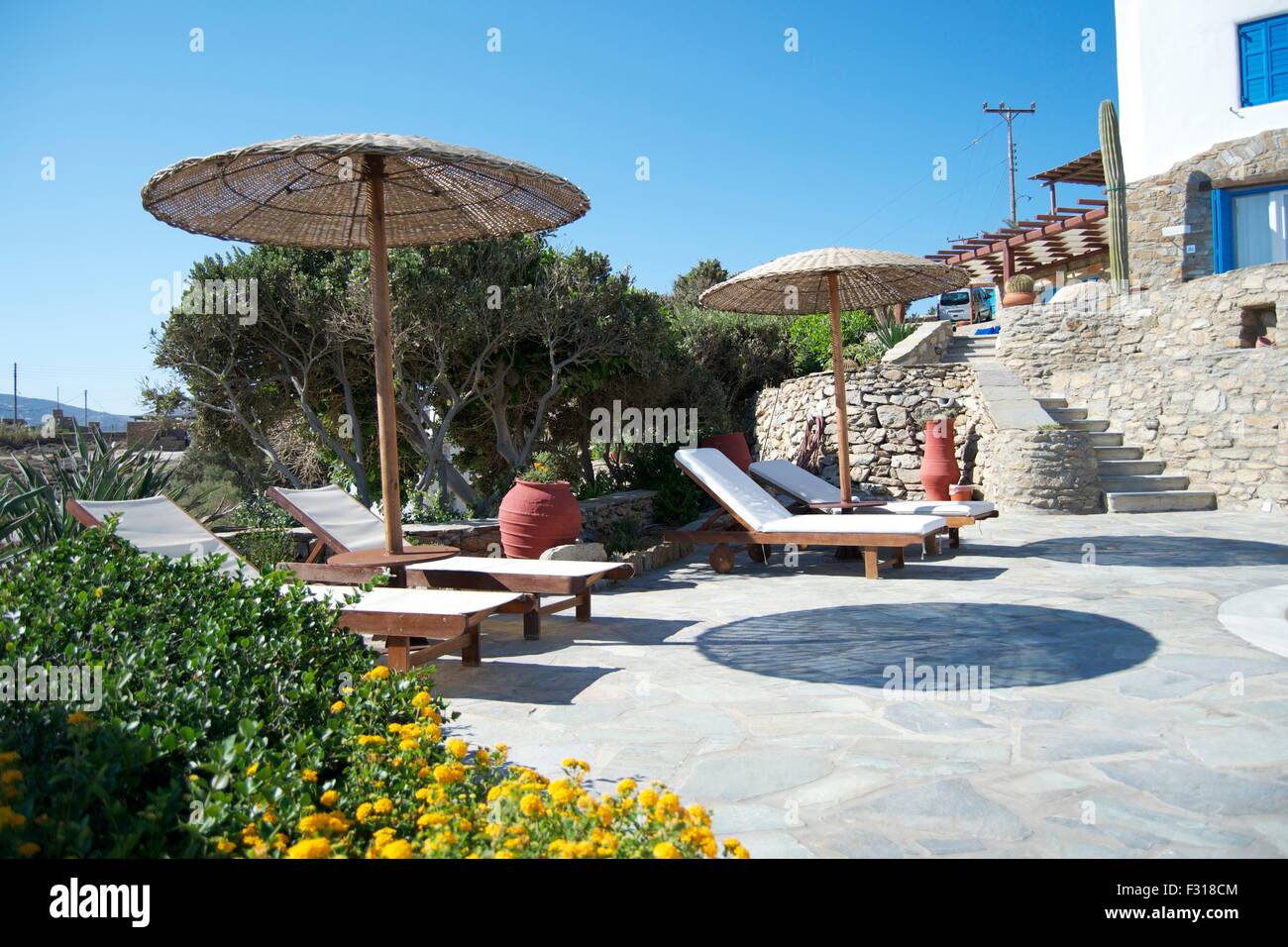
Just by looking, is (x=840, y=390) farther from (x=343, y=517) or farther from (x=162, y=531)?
(x=162, y=531)

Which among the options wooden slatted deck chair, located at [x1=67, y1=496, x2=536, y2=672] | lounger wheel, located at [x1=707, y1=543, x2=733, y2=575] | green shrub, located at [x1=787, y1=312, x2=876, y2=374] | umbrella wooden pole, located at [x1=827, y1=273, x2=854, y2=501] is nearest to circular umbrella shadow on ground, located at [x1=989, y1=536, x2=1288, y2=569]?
umbrella wooden pole, located at [x1=827, y1=273, x2=854, y2=501]

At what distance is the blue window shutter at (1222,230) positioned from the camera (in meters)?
16.0

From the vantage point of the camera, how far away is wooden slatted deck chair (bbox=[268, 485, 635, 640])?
212 inches

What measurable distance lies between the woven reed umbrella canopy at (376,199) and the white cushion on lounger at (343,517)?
2.90 feet

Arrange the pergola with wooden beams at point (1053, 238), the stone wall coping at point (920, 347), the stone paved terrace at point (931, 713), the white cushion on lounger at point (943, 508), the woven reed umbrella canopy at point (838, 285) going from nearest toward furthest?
1. the stone paved terrace at point (931, 713)
2. the woven reed umbrella canopy at point (838, 285)
3. the white cushion on lounger at point (943, 508)
4. the stone wall coping at point (920, 347)
5. the pergola with wooden beams at point (1053, 238)

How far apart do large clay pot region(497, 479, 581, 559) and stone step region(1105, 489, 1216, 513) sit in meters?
8.05

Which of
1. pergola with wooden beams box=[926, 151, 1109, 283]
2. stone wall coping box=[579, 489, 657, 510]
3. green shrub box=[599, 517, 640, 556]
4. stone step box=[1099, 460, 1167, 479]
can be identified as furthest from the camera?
pergola with wooden beams box=[926, 151, 1109, 283]

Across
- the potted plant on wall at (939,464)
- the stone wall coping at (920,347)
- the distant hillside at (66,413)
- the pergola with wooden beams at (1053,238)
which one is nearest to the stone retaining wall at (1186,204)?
the pergola with wooden beams at (1053,238)

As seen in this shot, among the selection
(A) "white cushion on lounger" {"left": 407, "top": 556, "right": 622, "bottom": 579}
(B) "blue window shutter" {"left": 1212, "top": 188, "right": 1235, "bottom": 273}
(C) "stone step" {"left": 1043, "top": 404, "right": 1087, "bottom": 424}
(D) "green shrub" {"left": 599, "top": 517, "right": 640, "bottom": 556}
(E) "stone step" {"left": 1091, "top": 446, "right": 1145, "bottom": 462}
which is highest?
(B) "blue window shutter" {"left": 1212, "top": 188, "right": 1235, "bottom": 273}

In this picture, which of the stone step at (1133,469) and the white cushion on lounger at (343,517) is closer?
the white cushion on lounger at (343,517)

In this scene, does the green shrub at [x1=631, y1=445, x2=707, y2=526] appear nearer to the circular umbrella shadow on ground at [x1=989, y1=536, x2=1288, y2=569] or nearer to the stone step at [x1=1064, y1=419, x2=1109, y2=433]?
the circular umbrella shadow on ground at [x1=989, y1=536, x2=1288, y2=569]

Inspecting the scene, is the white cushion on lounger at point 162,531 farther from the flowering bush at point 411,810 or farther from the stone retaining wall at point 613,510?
the stone retaining wall at point 613,510

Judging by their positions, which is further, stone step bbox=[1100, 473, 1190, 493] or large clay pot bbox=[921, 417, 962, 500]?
stone step bbox=[1100, 473, 1190, 493]

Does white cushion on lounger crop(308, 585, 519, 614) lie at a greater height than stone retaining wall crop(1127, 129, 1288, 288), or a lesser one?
lesser
